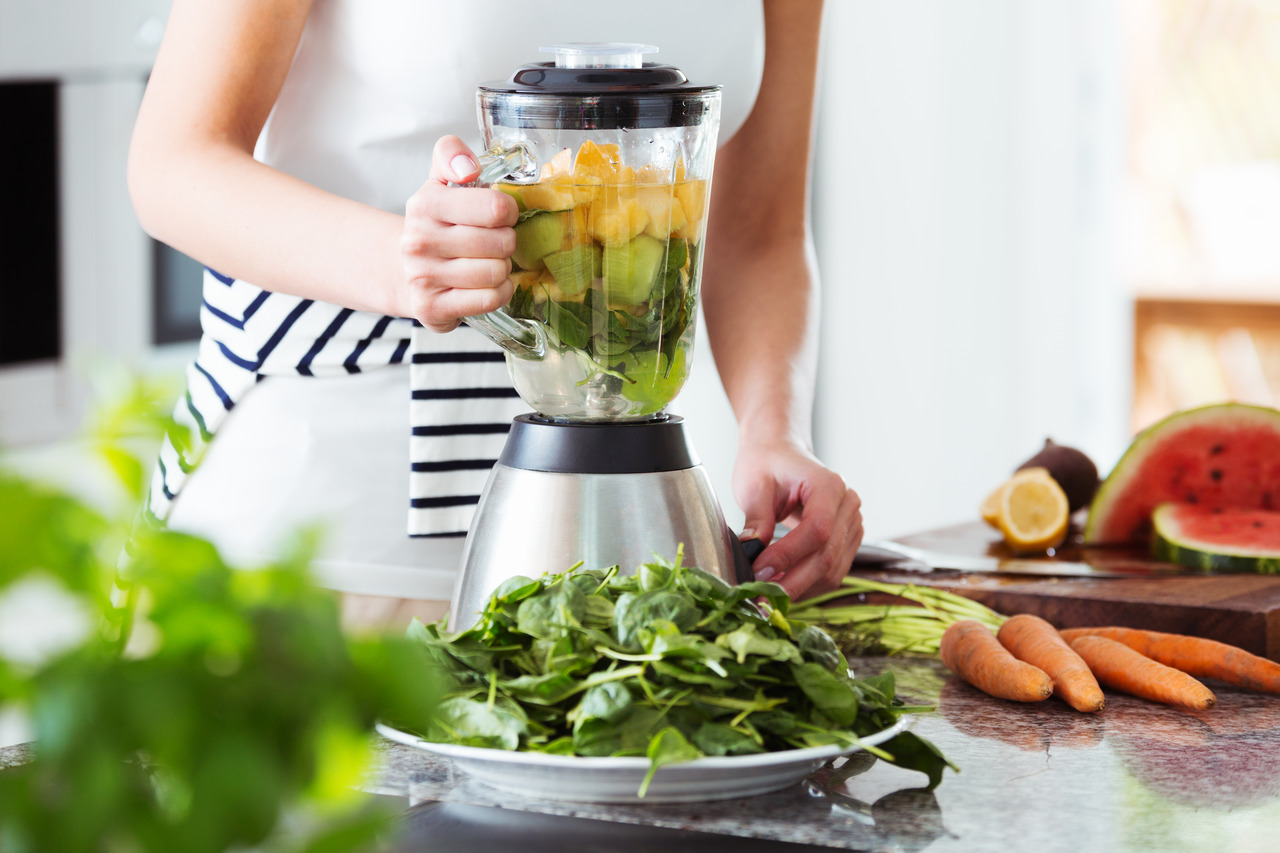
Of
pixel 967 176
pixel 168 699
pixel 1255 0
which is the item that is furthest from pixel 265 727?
pixel 1255 0

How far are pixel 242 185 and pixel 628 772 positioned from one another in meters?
0.52

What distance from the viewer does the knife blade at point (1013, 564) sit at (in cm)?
130

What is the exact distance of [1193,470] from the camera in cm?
161

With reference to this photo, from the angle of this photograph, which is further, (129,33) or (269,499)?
(129,33)

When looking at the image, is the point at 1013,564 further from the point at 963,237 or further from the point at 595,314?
the point at 963,237

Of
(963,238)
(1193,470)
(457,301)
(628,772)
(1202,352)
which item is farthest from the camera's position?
(1202,352)

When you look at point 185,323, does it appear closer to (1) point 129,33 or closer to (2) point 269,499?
(1) point 129,33

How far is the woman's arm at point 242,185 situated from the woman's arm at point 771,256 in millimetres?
370

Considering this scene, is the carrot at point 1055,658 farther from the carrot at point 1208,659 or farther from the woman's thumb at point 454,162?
the woman's thumb at point 454,162

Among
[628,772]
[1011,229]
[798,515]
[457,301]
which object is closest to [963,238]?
[1011,229]

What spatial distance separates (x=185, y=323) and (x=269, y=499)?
1440 mm

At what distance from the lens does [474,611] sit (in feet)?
2.73

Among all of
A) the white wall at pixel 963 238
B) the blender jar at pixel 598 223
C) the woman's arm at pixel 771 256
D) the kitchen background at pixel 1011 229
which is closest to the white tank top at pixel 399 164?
the woman's arm at pixel 771 256

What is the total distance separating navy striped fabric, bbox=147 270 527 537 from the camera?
1.10 m
